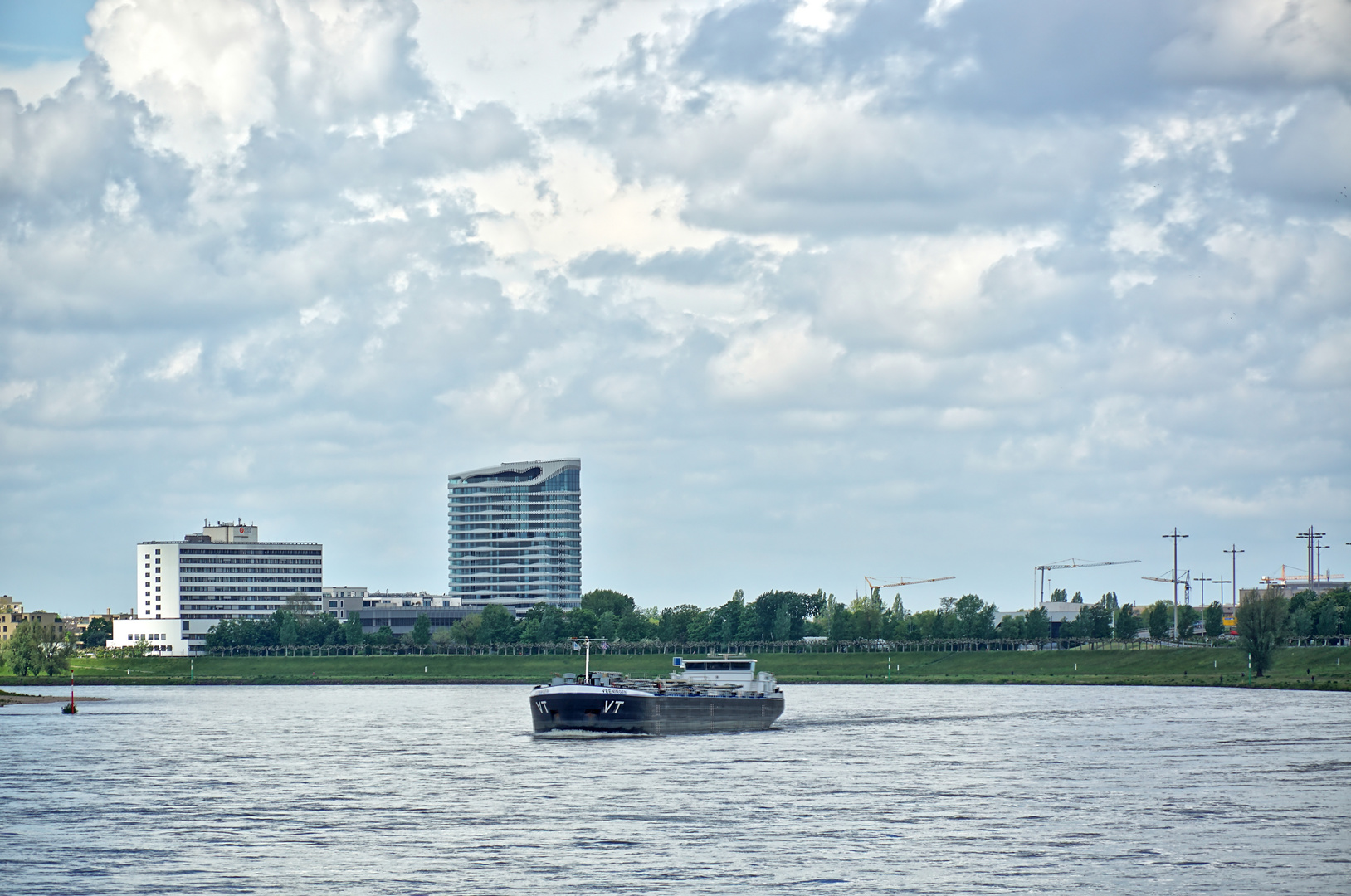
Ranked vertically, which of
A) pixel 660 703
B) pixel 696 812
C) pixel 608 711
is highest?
pixel 696 812

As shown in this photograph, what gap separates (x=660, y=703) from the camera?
527 ft

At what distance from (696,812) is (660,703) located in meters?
69.1

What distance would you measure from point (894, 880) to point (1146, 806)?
29601mm

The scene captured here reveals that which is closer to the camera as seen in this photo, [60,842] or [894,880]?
[894,880]

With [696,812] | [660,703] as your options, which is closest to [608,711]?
[660,703]

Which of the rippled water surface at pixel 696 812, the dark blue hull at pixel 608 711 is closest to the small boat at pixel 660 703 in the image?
the dark blue hull at pixel 608 711

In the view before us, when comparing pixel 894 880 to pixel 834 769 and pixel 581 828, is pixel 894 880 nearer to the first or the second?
pixel 581 828

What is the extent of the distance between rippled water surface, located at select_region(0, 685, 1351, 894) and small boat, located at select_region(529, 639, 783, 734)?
3.38 meters

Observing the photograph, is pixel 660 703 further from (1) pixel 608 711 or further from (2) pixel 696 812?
(2) pixel 696 812

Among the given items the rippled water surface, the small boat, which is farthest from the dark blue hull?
the rippled water surface

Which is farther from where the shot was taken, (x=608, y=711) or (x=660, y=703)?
(x=660, y=703)

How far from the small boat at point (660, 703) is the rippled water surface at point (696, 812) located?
3.38 m

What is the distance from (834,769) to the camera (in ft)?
384

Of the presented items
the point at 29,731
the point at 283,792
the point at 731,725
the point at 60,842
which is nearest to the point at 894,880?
the point at 60,842
